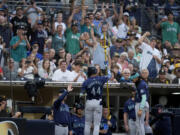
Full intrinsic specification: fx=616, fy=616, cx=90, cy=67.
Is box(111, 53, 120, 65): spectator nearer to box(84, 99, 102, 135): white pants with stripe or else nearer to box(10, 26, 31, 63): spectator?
box(10, 26, 31, 63): spectator

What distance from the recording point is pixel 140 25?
20.3 metres

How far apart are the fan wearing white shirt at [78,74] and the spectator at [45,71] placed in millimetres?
624

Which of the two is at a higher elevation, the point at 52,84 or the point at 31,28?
the point at 31,28

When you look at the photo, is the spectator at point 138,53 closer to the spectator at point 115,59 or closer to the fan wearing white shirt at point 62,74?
the spectator at point 115,59

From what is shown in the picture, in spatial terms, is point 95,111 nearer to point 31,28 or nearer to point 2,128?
point 2,128

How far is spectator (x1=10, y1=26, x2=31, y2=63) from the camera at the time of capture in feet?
56.5

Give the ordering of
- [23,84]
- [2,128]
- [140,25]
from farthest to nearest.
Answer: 1. [140,25]
2. [23,84]
3. [2,128]

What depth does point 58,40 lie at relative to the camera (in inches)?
712

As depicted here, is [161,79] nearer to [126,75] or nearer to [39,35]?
[126,75]

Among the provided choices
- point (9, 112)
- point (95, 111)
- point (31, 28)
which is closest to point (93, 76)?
point (95, 111)

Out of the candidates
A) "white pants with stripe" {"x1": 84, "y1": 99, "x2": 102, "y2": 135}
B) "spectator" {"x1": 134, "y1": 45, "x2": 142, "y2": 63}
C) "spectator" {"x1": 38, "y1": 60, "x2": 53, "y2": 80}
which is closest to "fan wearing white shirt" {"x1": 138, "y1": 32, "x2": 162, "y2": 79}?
"spectator" {"x1": 134, "y1": 45, "x2": 142, "y2": 63}

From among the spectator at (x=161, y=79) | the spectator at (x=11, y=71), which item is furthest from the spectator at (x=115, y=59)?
the spectator at (x=11, y=71)

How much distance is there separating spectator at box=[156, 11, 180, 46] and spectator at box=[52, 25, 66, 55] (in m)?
3.68

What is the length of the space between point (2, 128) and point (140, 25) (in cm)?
940
